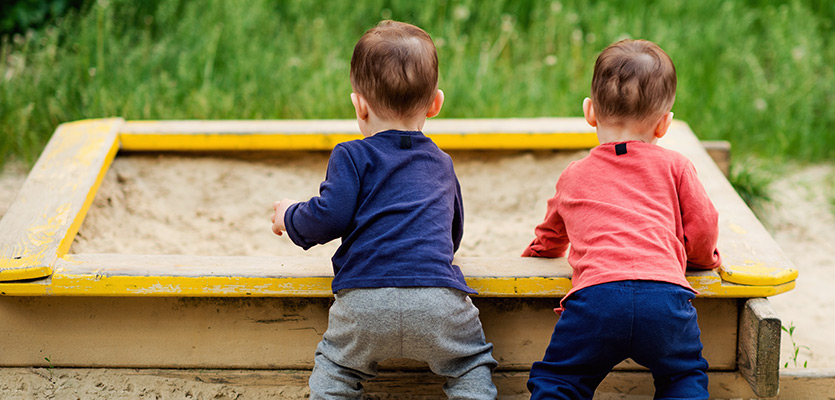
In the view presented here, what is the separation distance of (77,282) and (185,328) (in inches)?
10.7

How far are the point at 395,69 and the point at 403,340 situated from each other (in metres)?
0.56

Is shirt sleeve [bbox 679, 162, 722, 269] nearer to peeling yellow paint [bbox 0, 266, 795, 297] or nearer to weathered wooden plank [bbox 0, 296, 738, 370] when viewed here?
peeling yellow paint [bbox 0, 266, 795, 297]

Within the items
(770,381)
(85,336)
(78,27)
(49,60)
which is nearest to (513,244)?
(770,381)

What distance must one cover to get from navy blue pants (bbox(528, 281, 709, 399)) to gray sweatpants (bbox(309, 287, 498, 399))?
0.14 m

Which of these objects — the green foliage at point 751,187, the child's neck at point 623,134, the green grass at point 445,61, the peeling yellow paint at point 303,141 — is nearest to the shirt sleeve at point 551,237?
the child's neck at point 623,134

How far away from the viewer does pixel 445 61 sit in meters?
4.24

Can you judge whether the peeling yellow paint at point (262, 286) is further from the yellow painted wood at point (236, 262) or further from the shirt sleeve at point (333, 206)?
the shirt sleeve at point (333, 206)

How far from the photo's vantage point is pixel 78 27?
13.3 feet

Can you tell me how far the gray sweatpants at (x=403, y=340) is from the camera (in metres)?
1.67

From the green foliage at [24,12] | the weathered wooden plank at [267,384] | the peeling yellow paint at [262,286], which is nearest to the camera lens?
the peeling yellow paint at [262,286]

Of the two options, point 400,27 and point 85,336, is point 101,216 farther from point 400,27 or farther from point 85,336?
point 400,27

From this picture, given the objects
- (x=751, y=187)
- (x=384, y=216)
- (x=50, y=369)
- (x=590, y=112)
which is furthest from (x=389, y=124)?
(x=751, y=187)

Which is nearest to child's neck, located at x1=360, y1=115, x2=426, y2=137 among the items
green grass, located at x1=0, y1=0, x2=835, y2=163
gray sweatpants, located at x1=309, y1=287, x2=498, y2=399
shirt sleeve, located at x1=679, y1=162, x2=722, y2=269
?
gray sweatpants, located at x1=309, y1=287, x2=498, y2=399

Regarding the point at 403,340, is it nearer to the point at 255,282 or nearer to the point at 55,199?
the point at 255,282
